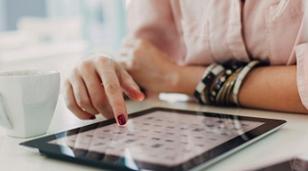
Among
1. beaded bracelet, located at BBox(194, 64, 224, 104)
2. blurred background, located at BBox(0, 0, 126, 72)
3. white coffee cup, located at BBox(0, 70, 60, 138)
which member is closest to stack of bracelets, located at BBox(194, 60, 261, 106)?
beaded bracelet, located at BBox(194, 64, 224, 104)

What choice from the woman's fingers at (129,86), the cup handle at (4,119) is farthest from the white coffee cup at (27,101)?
the woman's fingers at (129,86)

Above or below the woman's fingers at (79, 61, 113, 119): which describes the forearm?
below

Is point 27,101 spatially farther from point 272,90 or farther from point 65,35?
point 65,35

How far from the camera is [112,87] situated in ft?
2.19

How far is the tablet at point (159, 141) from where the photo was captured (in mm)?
440

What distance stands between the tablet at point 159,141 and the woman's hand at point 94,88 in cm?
5

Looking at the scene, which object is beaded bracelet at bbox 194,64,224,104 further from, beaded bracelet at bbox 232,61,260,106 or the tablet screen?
the tablet screen

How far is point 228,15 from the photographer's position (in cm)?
84

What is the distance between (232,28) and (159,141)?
0.38 m

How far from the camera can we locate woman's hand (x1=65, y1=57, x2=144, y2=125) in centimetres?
69

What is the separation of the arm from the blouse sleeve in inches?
10.6

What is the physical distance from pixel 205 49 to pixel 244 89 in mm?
130

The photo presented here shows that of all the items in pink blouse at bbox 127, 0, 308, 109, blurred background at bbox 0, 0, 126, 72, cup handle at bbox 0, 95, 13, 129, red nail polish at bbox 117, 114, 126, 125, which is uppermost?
pink blouse at bbox 127, 0, 308, 109

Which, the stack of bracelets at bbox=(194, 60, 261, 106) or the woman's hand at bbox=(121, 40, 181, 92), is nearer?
the stack of bracelets at bbox=(194, 60, 261, 106)
